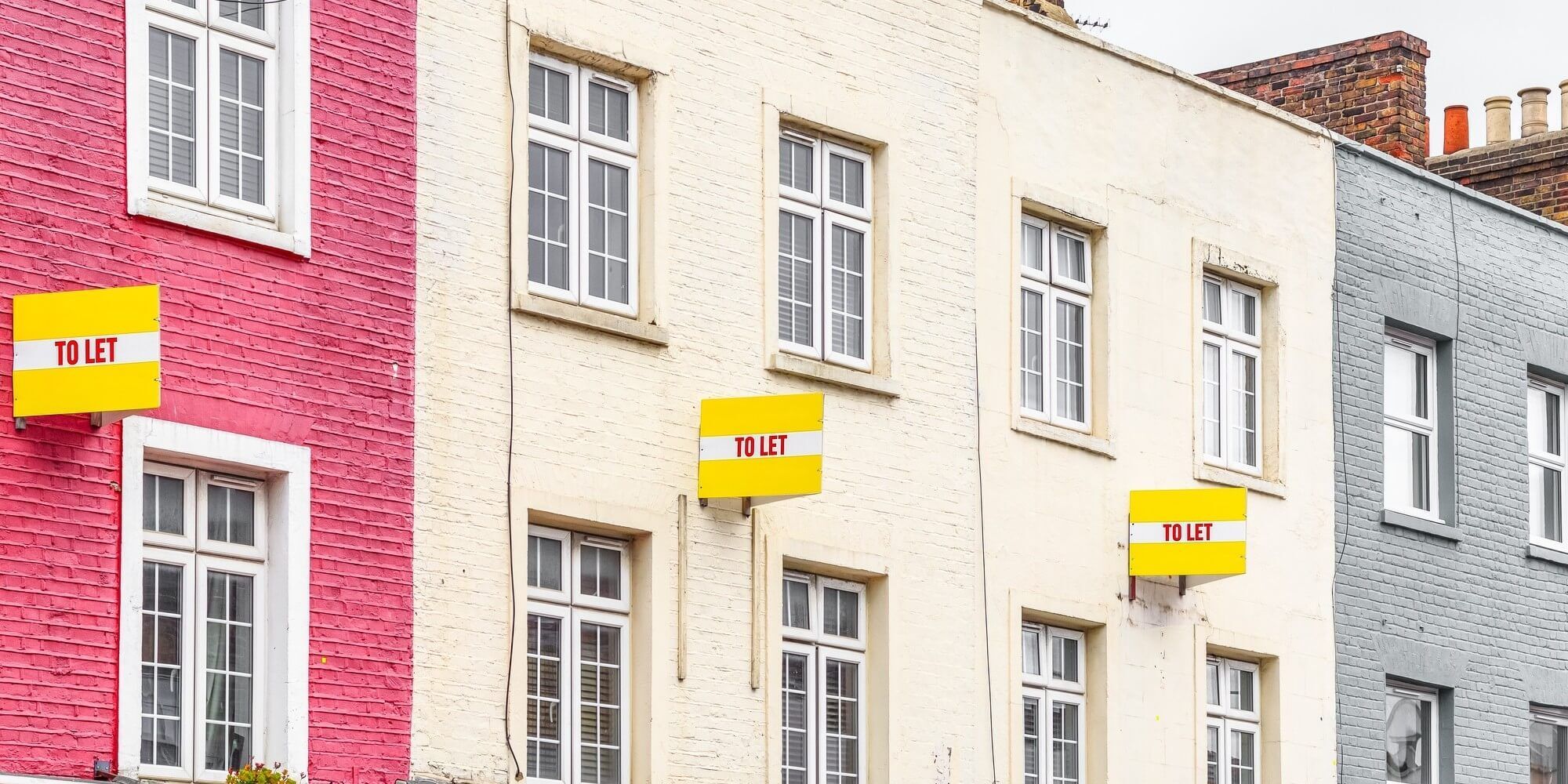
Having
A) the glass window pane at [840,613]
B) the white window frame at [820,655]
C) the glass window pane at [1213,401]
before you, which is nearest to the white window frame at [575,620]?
the white window frame at [820,655]

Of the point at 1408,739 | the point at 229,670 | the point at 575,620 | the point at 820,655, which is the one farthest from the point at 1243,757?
the point at 229,670

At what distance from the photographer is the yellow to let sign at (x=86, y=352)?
48.5 feet

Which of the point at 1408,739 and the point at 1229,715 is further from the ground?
the point at 1229,715

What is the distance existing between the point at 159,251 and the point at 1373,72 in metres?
16.4

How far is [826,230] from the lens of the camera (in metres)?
20.6

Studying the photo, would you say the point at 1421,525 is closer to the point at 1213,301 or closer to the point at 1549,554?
the point at 1549,554

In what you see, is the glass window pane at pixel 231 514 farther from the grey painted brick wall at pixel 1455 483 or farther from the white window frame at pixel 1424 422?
the white window frame at pixel 1424 422

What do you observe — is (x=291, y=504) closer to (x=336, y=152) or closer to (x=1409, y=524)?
(x=336, y=152)

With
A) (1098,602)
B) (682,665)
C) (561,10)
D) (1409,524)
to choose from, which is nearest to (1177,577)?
(1098,602)

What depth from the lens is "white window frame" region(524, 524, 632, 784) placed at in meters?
18.2

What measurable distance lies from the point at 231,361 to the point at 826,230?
5630 mm

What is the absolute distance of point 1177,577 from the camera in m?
23.2

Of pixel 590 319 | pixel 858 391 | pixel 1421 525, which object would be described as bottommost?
pixel 1421 525

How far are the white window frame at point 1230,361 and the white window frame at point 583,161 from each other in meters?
6.48
